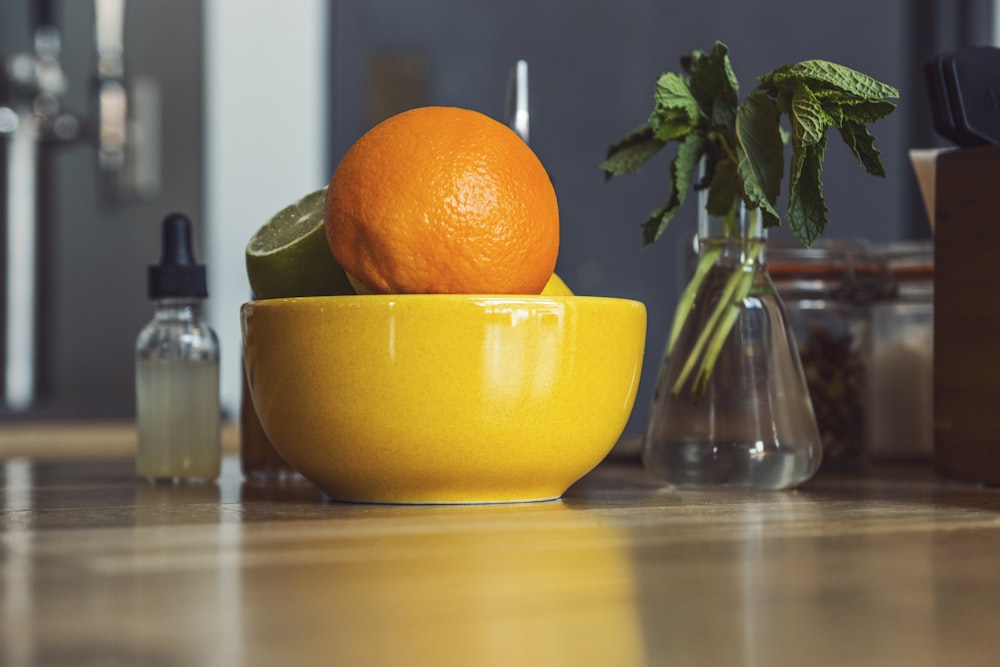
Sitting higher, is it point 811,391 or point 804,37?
point 804,37

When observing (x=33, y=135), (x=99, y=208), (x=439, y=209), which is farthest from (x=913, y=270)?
(x=99, y=208)

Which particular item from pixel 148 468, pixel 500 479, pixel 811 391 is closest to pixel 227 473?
pixel 148 468

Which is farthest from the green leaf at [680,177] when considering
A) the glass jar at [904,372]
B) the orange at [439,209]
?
the glass jar at [904,372]

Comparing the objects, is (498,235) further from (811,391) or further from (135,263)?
(135,263)

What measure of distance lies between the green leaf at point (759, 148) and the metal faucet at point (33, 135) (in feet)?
6.62

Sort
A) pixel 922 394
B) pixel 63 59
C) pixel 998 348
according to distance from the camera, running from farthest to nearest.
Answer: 1. pixel 63 59
2. pixel 922 394
3. pixel 998 348

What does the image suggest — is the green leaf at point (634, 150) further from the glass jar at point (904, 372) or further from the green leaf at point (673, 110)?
the glass jar at point (904, 372)

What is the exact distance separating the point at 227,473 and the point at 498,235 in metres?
0.35

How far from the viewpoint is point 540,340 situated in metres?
0.58

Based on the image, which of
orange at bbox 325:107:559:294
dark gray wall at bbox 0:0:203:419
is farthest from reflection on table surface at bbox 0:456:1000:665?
dark gray wall at bbox 0:0:203:419

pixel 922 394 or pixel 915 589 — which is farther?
pixel 922 394

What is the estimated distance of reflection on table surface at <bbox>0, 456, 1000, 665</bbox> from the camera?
310 millimetres

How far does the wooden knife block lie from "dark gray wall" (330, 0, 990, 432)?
5.81 feet

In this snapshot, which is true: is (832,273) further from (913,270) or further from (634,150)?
(634,150)
